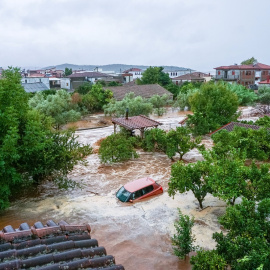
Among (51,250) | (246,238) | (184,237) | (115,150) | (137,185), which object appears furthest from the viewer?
(115,150)

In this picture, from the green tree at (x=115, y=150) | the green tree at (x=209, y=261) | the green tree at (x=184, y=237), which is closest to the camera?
the green tree at (x=209, y=261)

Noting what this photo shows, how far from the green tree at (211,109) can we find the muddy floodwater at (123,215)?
382 inches

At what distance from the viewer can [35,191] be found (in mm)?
18641

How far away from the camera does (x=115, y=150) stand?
23.6 m

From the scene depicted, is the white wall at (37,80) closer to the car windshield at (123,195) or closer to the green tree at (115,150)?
the green tree at (115,150)

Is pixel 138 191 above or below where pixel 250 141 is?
below

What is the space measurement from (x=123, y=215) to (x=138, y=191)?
170 centimetres

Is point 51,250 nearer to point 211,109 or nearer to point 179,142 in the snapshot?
point 179,142

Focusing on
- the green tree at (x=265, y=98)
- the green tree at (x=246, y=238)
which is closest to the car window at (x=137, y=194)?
the green tree at (x=246, y=238)

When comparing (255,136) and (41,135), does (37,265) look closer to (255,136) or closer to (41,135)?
(41,135)

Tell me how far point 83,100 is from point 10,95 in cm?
3507

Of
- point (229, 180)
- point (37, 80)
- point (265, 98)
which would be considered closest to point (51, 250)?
point (229, 180)

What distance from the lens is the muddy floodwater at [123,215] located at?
12195 mm

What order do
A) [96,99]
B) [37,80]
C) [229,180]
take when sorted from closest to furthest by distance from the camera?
[229,180] < [96,99] < [37,80]
